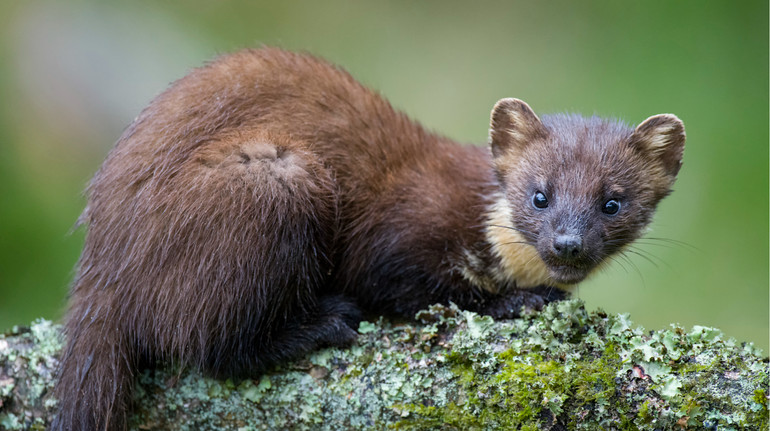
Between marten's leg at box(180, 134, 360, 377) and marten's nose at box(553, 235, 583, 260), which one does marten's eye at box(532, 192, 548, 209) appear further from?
marten's leg at box(180, 134, 360, 377)

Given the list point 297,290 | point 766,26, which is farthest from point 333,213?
point 766,26

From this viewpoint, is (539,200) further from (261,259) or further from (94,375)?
(94,375)

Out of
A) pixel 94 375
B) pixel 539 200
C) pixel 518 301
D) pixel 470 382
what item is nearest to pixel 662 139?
pixel 539 200

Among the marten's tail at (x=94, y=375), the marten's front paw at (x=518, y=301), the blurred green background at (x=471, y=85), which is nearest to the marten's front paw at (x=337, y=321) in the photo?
the marten's front paw at (x=518, y=301)

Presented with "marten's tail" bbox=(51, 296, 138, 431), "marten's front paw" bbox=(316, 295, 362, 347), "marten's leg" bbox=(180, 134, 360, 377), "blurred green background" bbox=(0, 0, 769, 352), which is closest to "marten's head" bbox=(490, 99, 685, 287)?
"marten's front paw" bbox=(316, 295, 362, 347)

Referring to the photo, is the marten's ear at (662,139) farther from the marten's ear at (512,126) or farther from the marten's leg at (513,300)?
the marten's leg at (513,300)

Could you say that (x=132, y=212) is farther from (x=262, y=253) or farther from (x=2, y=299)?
(x=2, y=299)
